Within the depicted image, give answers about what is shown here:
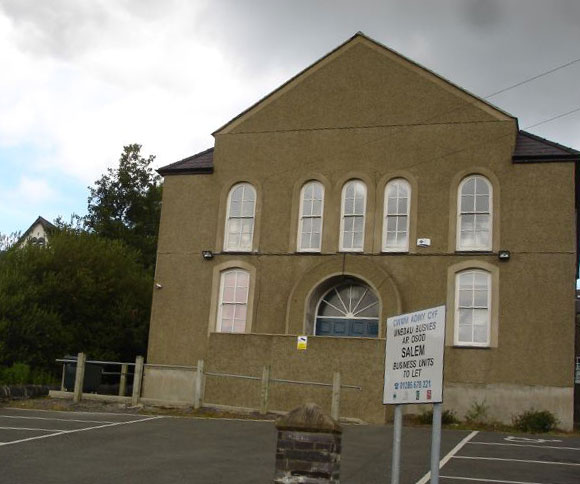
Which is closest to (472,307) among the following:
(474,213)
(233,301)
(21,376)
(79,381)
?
(474,213)

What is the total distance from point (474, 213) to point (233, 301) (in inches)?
293

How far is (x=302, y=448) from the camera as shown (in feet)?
26.5

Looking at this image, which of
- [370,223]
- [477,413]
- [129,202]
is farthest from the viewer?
[129,202]

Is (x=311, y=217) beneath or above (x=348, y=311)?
above

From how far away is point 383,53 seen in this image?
76.5ft

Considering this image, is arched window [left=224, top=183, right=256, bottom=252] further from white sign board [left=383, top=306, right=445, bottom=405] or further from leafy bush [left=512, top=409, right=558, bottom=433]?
white sign board [left=383, top=306, right=445, bottom=405]

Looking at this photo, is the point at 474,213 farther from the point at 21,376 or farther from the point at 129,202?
the point at 129,202

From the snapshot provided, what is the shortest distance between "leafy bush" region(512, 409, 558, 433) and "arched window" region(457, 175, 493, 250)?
454 cm

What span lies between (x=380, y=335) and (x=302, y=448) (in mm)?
13584

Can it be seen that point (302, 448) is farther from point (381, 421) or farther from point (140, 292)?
point (140, 292)

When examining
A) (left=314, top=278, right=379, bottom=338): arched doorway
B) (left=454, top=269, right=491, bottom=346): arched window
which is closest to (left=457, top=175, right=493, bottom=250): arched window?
(left=454, top=269, right=491, bottom=346): arched window

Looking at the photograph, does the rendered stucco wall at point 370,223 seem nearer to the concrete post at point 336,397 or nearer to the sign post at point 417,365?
the concrete post at point 336,397

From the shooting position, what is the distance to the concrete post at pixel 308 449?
26.2 feet

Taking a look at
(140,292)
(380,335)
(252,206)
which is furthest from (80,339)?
(380,335)
